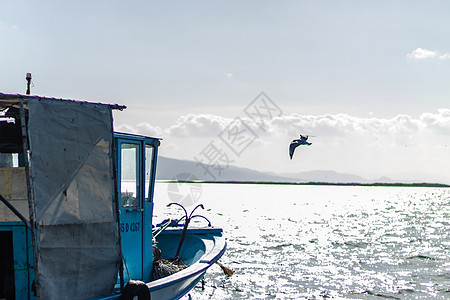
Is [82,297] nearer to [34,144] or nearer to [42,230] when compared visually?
[42,230]

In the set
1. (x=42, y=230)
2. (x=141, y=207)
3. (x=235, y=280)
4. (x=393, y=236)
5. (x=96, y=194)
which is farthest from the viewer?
(x=393, y=236)

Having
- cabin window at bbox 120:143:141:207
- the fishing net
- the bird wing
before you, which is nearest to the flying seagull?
the bird wing

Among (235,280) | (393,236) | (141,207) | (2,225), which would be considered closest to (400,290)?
(235,280)

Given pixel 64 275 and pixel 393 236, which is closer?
pixel 64 275

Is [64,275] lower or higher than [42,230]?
lower

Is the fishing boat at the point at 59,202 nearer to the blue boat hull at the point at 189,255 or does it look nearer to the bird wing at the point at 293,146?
the blue boat hull at the point at 189,255

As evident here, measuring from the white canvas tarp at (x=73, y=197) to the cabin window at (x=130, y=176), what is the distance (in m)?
1.81

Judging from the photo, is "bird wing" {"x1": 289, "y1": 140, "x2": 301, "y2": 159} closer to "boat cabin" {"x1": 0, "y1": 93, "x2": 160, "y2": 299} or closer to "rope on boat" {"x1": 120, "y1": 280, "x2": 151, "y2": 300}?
"rope on boat" {"x1": 120, "y1": 280, "x2": 151, "y2": 300}

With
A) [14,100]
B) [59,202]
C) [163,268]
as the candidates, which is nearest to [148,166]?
[163,268]

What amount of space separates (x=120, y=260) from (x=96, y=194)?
1.14 m

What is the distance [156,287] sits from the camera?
8672mm

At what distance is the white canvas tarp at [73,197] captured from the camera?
6.84 m

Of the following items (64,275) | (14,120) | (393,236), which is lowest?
(393,236)

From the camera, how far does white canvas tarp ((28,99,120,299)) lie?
684 cm
